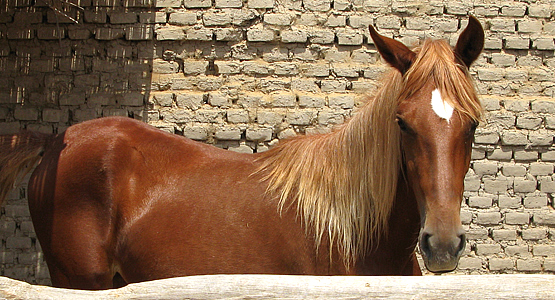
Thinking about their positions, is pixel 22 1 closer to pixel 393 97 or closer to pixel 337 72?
pixel 337 72

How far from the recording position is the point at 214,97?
470 centimetres

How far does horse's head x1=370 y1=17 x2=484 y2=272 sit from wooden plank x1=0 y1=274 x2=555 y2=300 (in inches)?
11.2

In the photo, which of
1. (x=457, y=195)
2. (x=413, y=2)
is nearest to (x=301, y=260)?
(x=457, y=195)

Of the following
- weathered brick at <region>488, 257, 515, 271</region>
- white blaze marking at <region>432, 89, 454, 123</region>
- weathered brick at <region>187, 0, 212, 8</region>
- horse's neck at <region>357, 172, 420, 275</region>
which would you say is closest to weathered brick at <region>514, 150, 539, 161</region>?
weathered brick at <region>488, 257, 515, 271</region>

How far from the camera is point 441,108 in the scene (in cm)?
220

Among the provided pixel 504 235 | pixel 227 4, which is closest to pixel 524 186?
pixel 504 235

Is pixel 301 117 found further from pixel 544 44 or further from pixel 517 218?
pixel 544 44

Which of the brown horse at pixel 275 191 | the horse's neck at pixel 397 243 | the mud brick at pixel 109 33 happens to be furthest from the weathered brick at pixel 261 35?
the horse's neck at pixel 397 243

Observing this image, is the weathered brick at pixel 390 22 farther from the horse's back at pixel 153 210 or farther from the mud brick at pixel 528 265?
the mud brick at pixel 528 265

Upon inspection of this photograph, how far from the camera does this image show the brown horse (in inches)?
87.4

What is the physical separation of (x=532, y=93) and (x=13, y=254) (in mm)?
5259

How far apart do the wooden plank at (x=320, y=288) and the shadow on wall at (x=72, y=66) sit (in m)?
3.13

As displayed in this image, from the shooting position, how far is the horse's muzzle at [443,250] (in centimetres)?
203

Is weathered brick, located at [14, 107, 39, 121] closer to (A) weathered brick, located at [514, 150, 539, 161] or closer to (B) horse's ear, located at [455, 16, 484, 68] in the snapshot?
(B) horse's ear, located at [455, 16, 484, 68]
